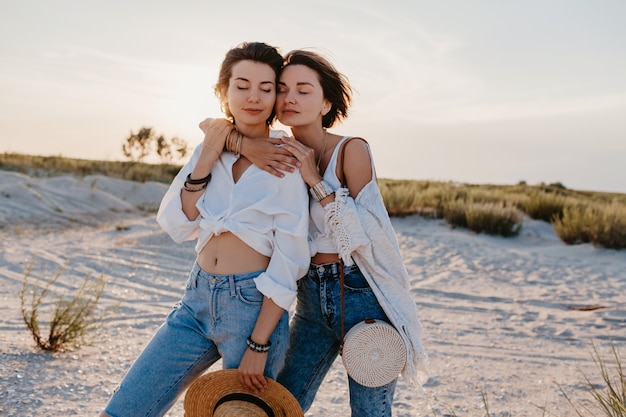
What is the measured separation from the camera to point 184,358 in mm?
2367

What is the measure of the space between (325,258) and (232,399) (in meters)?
0.65

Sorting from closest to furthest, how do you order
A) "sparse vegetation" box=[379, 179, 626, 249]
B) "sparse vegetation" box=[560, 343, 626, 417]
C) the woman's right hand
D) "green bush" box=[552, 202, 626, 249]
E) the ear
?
the woman's right hand, the ear, "sparse vegetation" box=[560, 343, 626, 417], "green bush" box=[552, 202, 626, 249], "sparse vegetation" box=[379, 179, 626, 249]

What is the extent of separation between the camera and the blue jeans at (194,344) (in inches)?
90.8

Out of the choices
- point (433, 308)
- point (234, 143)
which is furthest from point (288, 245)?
point (433, 308)

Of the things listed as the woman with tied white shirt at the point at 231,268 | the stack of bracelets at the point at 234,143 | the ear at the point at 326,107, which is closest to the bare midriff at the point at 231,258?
the woman with tied white shirt at the point at 231,268

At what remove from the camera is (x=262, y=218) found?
7.87 ft

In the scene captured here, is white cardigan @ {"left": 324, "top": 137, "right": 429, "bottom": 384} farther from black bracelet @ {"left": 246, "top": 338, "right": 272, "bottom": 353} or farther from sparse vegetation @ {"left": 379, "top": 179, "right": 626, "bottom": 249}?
sparse vegetation @ {"left": 379, "top": 179, "right": 626, "bottom": 249}

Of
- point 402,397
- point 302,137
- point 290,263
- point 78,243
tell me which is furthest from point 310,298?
point 78,243

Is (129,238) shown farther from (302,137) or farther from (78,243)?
(302,137)

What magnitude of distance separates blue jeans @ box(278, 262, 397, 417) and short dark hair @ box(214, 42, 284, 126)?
0.84 m

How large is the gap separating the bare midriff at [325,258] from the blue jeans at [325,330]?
17 millimetres

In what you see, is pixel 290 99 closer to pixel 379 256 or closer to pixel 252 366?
pixel 379 256

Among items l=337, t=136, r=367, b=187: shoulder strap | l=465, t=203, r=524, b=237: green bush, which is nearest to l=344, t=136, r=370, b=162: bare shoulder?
l=337, t=136, r=367, b=187: shoulder strap

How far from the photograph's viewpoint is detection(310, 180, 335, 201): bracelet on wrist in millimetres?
2459
